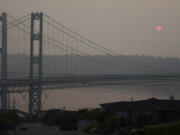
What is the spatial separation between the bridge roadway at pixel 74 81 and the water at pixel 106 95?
0.48 meters

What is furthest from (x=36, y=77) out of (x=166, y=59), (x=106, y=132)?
(x=166, y=59)

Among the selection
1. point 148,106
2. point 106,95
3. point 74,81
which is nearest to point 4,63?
point 74,81

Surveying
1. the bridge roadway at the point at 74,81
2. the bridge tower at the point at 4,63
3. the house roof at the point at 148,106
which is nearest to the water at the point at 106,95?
the bridge roadway at the point at 74,81

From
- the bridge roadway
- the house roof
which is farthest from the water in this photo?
the house roof

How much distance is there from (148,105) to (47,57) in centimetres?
1635

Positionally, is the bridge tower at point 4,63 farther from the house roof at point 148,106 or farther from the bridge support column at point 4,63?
the house roof at point 148,106

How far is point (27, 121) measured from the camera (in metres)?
21.7

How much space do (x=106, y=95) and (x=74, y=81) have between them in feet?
45.2

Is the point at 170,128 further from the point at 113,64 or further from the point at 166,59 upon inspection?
the point at 166,59

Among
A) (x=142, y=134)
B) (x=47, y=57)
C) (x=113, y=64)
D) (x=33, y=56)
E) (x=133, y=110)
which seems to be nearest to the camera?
(x=142, y=134)

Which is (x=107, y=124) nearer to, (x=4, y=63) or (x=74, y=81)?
(x=4, y=63)

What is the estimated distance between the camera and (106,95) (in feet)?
134

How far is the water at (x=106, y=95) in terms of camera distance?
31753mm

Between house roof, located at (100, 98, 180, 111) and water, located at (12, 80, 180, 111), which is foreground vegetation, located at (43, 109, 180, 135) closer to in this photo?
house roof, located at (100, 98, 180, 111)
